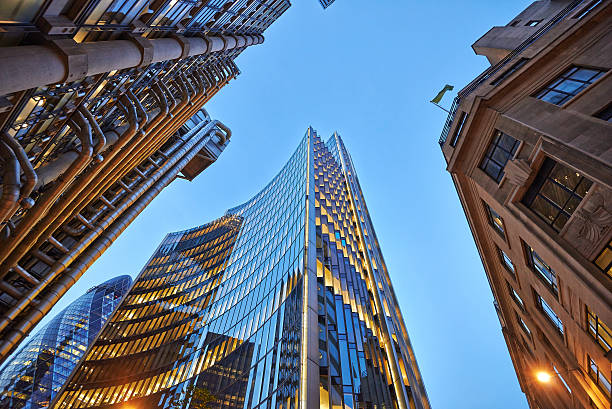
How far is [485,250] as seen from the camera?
25.8m

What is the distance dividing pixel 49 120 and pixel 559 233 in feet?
78.0

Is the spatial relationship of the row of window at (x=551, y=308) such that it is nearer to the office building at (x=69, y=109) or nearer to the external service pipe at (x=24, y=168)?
the office building at (x=69, y=109)

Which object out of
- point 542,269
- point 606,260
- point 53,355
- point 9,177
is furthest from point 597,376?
point 53,355

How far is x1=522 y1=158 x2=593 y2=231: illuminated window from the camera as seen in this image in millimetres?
12188

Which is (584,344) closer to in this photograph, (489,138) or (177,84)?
(489,138)

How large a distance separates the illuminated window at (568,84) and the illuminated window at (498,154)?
2.64 metres

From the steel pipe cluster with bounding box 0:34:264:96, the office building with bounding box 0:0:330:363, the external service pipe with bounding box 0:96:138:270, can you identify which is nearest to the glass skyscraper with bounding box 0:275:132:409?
the office building with bounding box 0:0:330:363

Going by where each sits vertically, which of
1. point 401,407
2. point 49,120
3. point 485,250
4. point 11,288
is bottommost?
point 401,407

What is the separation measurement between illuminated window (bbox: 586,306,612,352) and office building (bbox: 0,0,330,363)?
21.8 metres

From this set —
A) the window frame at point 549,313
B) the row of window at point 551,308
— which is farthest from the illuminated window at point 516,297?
the window frame at point 549,313

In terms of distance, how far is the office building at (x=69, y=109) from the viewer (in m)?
8.23

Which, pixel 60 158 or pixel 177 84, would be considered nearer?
pixel 60 158

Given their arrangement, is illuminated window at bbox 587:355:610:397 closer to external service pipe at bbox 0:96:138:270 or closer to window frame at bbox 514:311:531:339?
window frame at bbox 514:311:531:339

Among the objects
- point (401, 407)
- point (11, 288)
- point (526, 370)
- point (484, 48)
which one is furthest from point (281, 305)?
point (484, 48)
